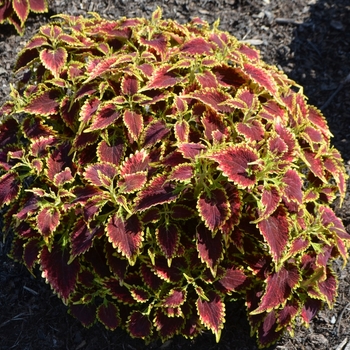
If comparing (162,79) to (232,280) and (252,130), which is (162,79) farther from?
(232,280)

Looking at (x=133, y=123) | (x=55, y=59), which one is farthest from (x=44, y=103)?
(x=133, y=123)

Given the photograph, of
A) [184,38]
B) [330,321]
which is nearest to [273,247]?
[330,321]

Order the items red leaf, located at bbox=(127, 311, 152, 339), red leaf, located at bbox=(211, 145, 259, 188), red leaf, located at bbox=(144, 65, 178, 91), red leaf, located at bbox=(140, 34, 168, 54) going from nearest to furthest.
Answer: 1. red leaf, located at bbox=(211, 145, 259, 188)
2. red leaf, located at bbox=(144, 65, 178, 91)
3. red leaf, located at bbox=(127, 311, 152, 339)
4. red leaf, located at bbox=(140, 34, 168, 54)

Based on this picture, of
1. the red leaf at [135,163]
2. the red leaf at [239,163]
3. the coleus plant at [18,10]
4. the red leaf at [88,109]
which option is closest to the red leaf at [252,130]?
the red leaf at [239,163]

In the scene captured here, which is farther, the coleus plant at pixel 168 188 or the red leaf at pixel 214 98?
the red leaf at pixel 214 98

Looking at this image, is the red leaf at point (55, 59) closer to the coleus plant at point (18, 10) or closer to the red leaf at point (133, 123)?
the red leaf at point (133, 123)

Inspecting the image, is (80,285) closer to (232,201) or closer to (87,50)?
(232,201)

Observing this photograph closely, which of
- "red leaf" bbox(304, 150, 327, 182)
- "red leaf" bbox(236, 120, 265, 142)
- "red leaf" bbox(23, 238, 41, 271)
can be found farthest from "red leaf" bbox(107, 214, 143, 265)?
"red leaf" bbox(304, 150, 327, 182)

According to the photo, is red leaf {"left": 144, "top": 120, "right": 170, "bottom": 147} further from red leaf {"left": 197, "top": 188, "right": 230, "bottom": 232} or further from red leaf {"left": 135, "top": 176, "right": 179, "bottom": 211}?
red leaf {"left": 197, "top": 188, "right": 230, "bottom": 232}
